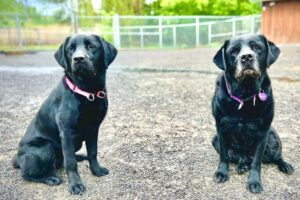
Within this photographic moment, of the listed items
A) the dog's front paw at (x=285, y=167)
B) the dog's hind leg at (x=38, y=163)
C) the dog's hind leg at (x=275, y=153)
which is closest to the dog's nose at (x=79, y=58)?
the dog's hind leg at (x=38, y=163)

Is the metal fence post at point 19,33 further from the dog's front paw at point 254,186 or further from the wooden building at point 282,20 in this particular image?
the dog's front paw at point 254,186

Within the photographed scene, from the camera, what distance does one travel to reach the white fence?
25531mm

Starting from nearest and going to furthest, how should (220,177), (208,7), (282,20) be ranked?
(220,177)
(282,20)
(208,7)

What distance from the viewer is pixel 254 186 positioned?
3660 mm

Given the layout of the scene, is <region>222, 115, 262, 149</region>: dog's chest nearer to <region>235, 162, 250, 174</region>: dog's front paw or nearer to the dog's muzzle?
<region>235, 162, 250, 174</region>: dog's front paw

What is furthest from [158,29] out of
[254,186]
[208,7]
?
[254,186]

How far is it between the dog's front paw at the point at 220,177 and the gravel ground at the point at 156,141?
0.08 m

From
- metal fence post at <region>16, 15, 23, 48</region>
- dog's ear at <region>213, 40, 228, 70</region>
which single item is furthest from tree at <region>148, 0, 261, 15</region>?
dog's ear at <region>213, 40, 228, 70</region>

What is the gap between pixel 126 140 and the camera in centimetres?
527

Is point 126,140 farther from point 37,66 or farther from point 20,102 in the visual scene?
point 37,66

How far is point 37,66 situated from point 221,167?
1111 centimetres

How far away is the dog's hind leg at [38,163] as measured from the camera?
3.70 meters

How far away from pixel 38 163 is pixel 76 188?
431 millimetres

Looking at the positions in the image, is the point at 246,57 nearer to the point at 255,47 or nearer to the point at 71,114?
the point at 255,47
